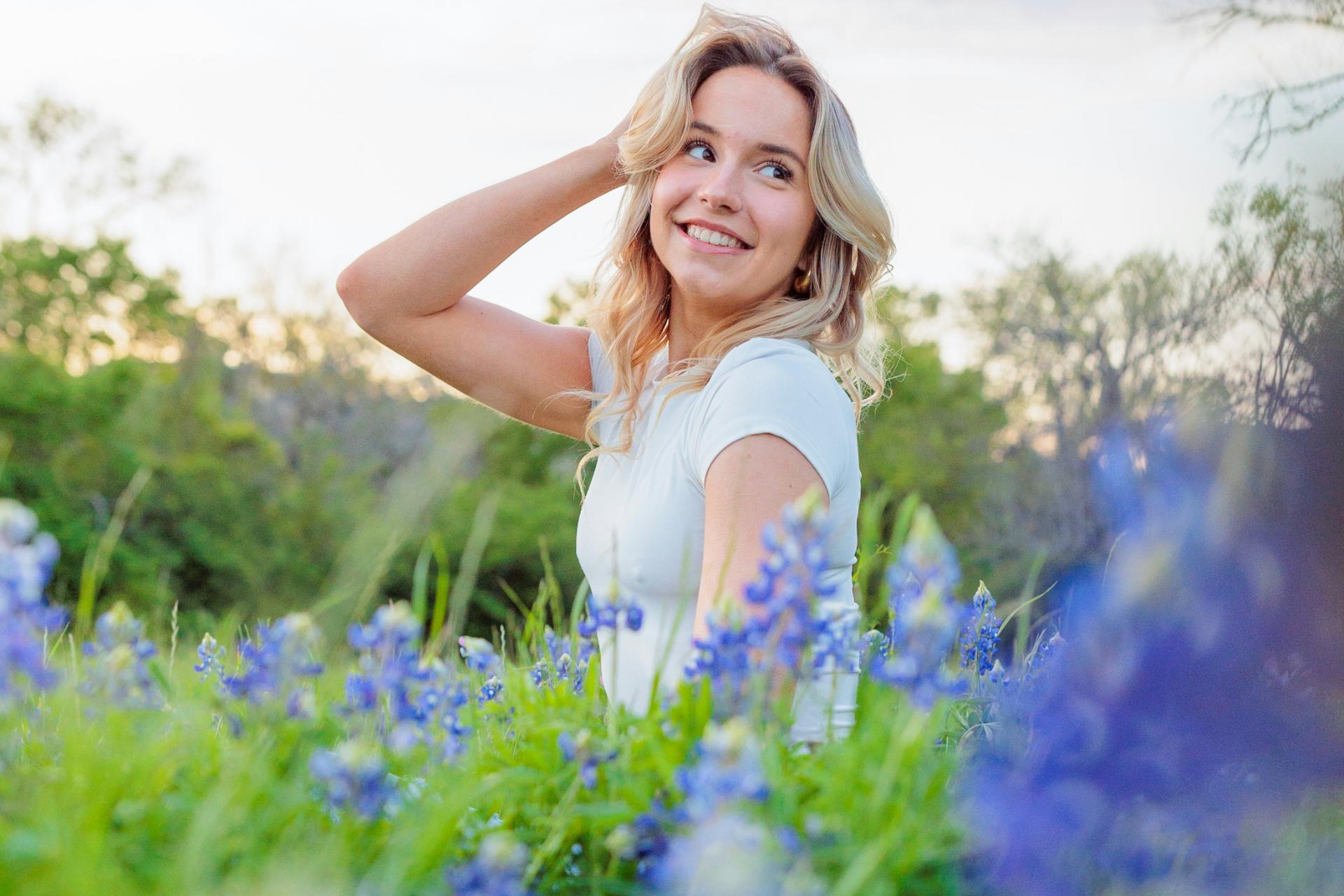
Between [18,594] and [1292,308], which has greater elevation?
[1292,308]

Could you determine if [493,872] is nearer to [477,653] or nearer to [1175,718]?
[477,653]

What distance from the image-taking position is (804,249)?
3123mm

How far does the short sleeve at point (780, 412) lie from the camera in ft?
7.22

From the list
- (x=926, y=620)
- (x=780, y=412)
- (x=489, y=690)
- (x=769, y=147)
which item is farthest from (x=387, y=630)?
(x=769, y=147)

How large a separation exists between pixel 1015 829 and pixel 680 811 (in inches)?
16.0

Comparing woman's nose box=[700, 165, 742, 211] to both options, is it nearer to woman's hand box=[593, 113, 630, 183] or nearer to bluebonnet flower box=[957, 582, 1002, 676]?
woman's hand box=[593, 113, 630, 183]

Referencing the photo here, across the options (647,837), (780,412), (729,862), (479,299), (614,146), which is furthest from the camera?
(479,299)

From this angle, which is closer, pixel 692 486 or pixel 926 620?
pixel 926 620

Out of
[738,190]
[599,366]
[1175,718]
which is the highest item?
[738,190]

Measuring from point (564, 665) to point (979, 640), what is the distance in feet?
3.51

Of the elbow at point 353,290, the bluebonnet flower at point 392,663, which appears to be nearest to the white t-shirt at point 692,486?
the bluebonnet flower at point 392,663

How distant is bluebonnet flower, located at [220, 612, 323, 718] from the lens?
59.4 inches

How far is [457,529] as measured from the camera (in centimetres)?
2144

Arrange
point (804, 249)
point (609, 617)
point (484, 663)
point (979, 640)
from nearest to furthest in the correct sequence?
1. point (609, 617)
2. point (484, 663)
3. point (979, 640)
4. point (804, 249)
